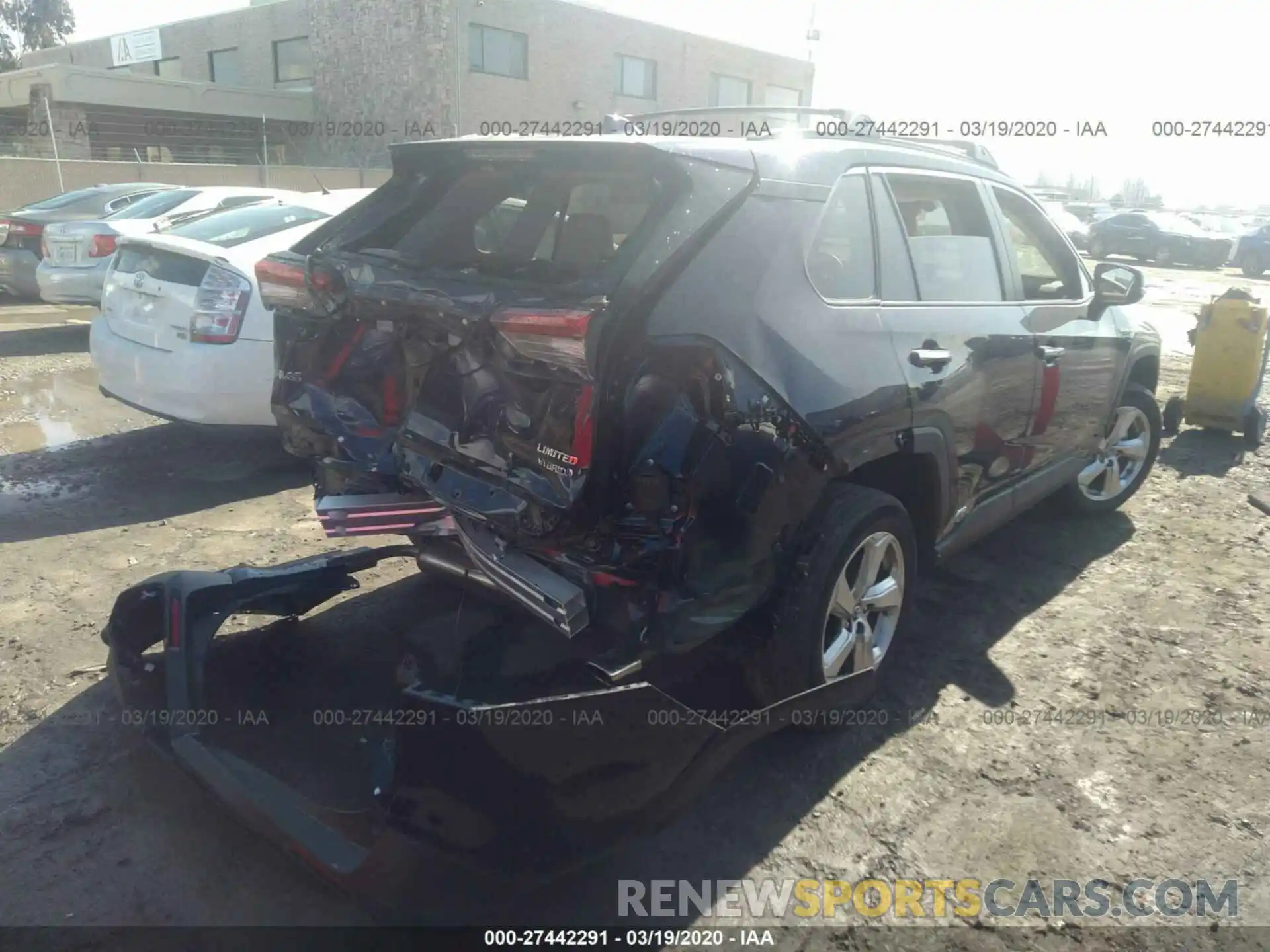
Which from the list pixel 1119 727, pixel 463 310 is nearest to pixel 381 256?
pixel 463 310

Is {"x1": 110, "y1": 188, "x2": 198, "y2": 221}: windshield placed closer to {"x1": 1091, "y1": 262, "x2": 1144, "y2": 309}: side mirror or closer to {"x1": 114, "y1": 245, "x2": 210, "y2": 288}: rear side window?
{"x1": 114, "y1": 245, "x2": 210, "y2": 288}: rear side window

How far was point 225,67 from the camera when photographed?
35.2m

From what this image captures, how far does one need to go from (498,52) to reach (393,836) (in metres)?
30.8

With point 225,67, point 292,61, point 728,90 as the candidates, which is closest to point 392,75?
point 292,61

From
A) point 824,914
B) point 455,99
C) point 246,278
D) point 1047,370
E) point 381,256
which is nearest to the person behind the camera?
point 824,914

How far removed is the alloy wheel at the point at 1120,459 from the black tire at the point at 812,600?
262 centimetres

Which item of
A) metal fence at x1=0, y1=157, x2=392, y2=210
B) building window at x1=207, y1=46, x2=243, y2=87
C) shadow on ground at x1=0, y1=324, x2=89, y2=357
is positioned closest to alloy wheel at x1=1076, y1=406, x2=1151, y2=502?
shadow on ground at x1=0, y1=324, x2=89, y2=357

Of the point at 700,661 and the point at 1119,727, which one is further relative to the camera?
the point at 1119,727

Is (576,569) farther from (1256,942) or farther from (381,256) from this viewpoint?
(1256,942)

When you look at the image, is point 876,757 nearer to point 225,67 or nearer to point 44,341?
point 44,341

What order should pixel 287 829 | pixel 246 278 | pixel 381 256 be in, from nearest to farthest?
pixel 287 829
pixel 381 256
pixel 246 278

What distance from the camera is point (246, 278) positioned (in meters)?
5.32

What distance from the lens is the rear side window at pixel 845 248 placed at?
2986 mm

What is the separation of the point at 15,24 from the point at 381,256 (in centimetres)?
5921
